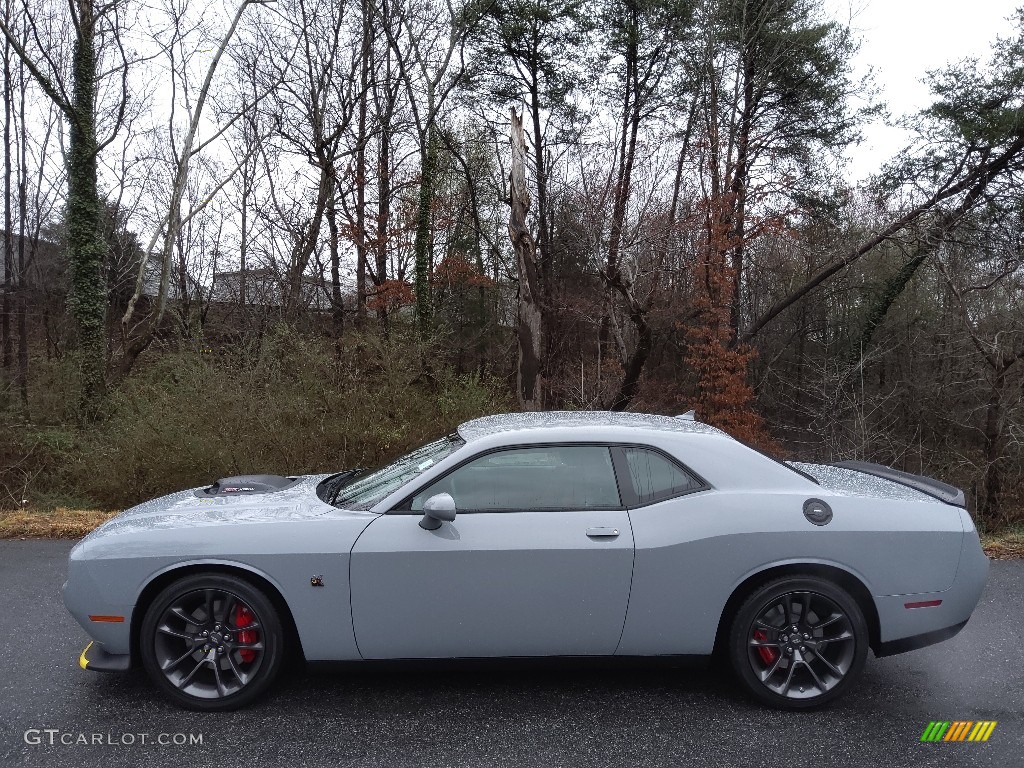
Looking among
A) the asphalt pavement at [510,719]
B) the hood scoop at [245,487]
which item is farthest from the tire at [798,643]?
the hood scoop at [245,487]

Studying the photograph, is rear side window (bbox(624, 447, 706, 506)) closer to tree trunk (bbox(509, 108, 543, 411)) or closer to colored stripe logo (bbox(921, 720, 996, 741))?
colored stripe logo (bbox(921, 720, 996, 741))

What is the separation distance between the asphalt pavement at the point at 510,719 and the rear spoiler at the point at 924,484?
956mm

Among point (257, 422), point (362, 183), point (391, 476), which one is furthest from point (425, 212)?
point (391, 476)

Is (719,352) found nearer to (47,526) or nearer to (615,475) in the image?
(47,526)

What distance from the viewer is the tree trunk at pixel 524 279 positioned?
13891mm

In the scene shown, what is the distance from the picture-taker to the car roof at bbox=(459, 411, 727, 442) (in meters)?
3.67

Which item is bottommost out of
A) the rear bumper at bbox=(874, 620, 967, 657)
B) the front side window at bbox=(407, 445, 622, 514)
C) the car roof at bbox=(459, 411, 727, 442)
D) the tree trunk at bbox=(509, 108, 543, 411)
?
the rear bumper at bbox=(874, 620, 967, 657)

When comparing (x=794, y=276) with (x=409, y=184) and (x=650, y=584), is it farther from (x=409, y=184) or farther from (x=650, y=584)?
(x=650, y=584)

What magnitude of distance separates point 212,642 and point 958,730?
11.4 ft

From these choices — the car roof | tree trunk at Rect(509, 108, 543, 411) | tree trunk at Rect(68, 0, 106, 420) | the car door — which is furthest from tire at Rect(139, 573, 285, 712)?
tree trunk at Rect(68, 0, 106, 420)

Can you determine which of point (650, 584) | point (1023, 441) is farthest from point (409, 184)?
point (650, 584)

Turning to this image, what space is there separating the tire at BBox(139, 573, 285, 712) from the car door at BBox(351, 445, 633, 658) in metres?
0.46

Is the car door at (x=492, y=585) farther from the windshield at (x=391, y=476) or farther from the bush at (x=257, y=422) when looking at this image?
Answer: the bush at (x=257, y=422)

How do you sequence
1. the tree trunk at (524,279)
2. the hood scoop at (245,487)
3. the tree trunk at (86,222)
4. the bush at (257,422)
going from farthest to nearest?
1. the tree trunk at (524,279)
2. the tree trunk at (86,222)
3. the bush at (257,422)
4. the hood scoop at (245,487)
